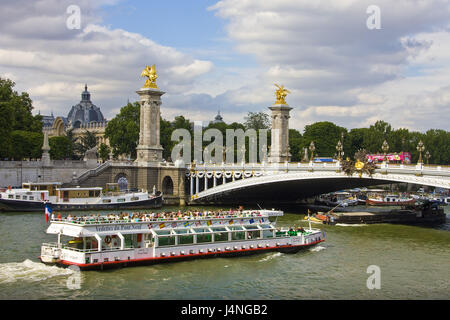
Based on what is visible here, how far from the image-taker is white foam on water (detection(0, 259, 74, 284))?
27.3 m

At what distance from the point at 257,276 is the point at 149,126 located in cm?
4109

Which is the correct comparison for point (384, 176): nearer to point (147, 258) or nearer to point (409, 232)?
point (409, 232)

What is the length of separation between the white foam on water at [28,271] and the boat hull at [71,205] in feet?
80.4

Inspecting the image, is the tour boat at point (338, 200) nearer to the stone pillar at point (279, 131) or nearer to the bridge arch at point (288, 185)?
the bridge arch at point (288, 185)

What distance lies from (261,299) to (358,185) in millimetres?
34141

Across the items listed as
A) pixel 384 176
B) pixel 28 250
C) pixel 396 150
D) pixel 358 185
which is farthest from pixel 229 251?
pixel 396 150

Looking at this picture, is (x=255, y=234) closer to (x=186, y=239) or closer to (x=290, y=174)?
(x=186, y=239)

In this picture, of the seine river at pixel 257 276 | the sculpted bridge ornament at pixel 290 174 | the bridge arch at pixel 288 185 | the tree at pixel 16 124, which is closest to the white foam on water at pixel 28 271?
the seine river at pixel 257 276

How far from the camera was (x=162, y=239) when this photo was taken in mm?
32156

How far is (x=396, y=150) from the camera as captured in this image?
9850cm

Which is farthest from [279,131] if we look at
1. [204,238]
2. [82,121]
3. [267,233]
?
[82,121]

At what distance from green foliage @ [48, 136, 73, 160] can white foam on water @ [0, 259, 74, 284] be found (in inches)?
2304

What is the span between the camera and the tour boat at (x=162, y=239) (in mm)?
29703

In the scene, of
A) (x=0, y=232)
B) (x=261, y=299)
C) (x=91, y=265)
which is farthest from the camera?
(x=0, y=232)
